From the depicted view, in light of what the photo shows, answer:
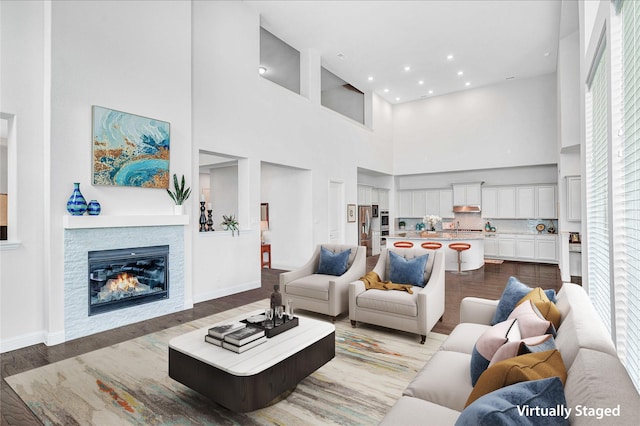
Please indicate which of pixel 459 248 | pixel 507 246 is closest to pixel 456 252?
pixel 459 248

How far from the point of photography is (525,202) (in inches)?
364

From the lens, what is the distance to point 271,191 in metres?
8.12

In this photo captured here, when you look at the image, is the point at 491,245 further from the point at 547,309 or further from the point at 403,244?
the point at 547,309

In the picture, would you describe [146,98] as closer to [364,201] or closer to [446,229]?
[364,201]

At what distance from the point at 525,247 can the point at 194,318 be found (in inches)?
345

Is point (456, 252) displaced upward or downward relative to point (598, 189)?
downward

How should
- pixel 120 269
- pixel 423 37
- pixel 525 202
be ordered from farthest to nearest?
pixel 525 202 → pixel 423 37 → pixel 120 269

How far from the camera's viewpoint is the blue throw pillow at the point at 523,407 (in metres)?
0.94

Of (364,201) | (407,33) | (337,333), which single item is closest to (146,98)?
(337,333)

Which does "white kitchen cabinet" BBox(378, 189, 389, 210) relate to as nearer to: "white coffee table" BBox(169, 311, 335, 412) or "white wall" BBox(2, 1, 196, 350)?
"white wall" BBox(2, 1, 196, 350)

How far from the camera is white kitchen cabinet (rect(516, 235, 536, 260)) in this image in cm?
892

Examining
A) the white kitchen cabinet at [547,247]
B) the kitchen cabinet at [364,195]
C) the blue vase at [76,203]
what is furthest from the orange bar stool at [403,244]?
the blue vase at [76,203]

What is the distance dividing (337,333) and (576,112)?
20.2 ft

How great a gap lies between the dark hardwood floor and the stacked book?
1.23 m
